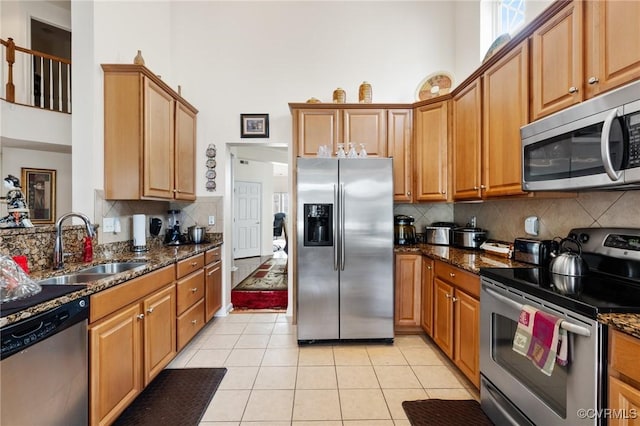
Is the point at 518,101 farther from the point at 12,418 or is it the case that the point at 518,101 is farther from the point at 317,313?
the point at 12,418

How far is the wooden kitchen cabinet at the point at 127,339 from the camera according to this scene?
1481mm

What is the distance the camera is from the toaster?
1.94 meters

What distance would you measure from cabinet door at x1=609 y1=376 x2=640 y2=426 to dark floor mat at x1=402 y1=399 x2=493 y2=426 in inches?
36.7

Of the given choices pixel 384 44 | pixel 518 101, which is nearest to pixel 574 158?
pixel 518 101

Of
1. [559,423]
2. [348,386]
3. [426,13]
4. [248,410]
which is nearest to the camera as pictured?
[559,423]

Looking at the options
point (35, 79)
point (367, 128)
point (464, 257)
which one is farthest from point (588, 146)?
point (35, 79)

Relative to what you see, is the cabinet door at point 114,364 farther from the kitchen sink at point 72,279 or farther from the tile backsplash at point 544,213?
the tile backsplash at point 544,213

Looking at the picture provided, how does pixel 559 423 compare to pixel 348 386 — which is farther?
pixel 348 386

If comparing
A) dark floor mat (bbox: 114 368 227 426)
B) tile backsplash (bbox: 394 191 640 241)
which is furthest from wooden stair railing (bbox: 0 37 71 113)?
tile backsplash (bbox: 394 191 640 241)

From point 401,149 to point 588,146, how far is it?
1.92m

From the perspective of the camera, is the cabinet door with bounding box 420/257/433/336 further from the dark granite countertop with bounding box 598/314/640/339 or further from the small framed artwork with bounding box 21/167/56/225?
the small framed artwork with bounding box 21/167/56/225

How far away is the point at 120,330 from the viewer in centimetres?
167

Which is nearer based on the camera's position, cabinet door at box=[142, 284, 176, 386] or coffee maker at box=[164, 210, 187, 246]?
cabinet door at box=[142, 284, 176, 386]

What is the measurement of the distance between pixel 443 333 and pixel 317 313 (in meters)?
1.10
